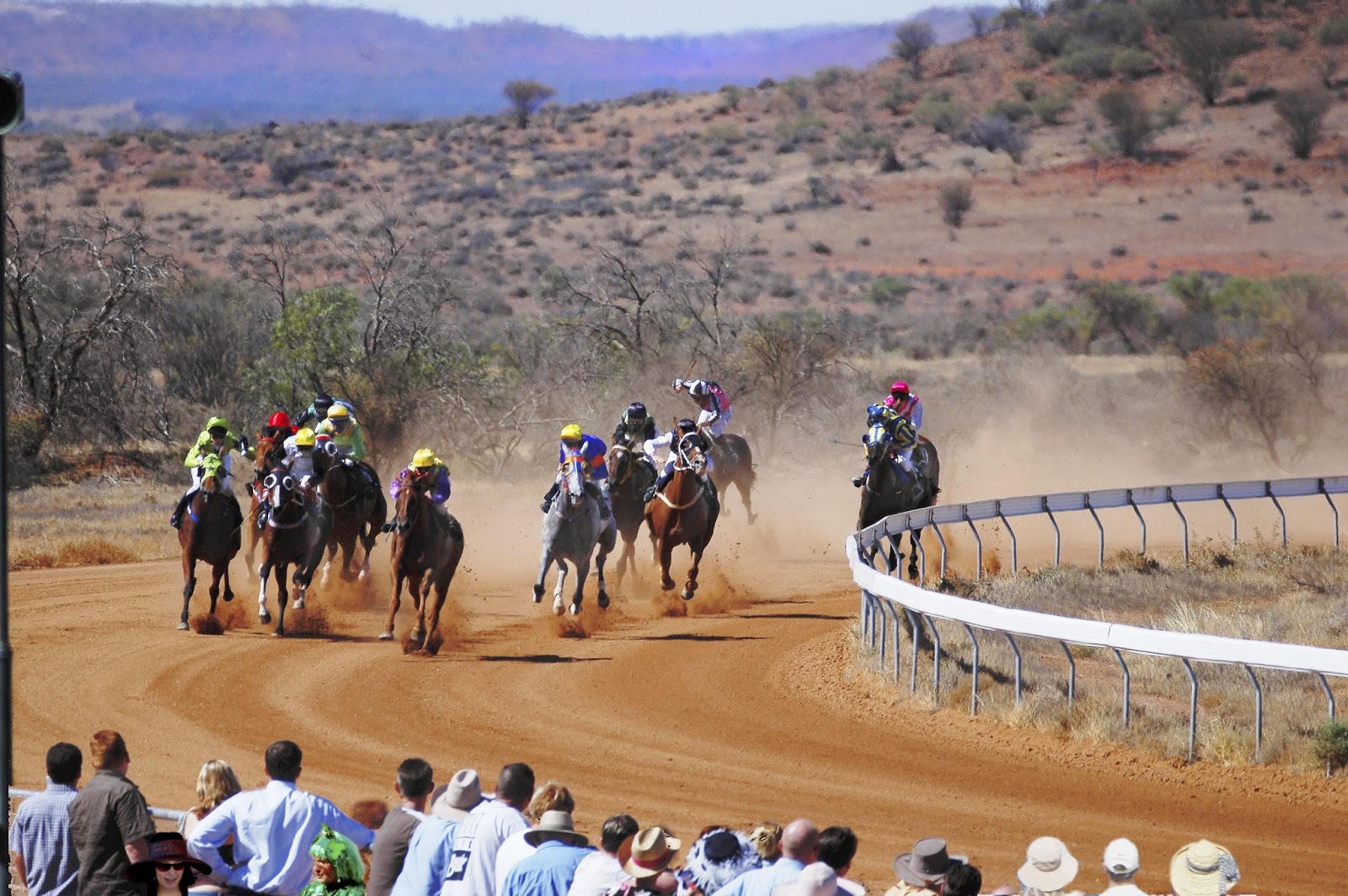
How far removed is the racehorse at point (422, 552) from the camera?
17.8m

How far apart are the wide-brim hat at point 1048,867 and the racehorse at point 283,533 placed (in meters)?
13.3

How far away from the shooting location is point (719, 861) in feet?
22.5

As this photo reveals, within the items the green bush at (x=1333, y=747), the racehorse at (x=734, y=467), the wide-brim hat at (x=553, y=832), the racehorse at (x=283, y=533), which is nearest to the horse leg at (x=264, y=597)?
the racehorse at (x=283, y=533)

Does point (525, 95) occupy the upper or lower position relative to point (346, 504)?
upper

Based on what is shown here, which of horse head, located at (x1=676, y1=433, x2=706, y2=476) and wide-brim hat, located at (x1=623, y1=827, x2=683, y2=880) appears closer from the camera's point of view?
wide-brim hat, located at (x1=623, y1=827, x2=683, y2=880)

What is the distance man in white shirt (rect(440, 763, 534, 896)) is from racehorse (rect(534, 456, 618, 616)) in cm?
1193

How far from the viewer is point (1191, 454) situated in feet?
126

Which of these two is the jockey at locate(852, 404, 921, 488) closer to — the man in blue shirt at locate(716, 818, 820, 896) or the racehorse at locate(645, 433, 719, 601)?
the racehorse at locate(645, 433, 719, 601)

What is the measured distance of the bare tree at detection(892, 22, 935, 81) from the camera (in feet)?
348

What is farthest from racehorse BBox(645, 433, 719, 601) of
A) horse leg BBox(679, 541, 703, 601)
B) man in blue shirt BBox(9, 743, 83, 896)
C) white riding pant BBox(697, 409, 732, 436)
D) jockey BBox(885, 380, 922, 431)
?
man in blue shirt BBox(9, 743, 83, 896)

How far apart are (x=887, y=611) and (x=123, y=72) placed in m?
107

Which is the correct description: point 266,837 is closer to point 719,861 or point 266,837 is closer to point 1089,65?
point 719,861

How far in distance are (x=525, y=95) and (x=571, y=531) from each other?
283 feet

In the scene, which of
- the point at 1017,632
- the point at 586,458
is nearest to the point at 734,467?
the point at 586,458
